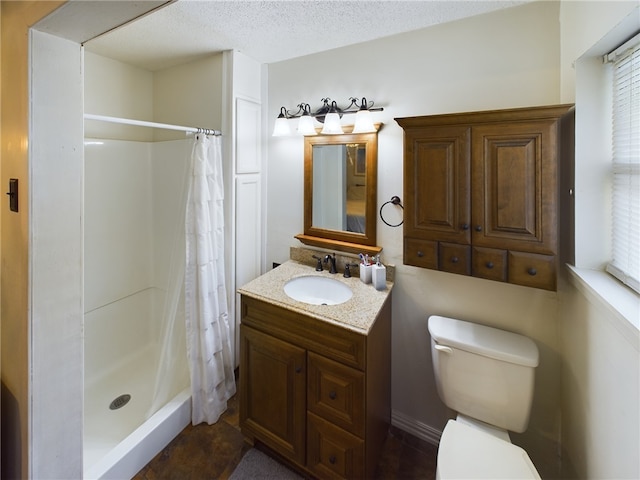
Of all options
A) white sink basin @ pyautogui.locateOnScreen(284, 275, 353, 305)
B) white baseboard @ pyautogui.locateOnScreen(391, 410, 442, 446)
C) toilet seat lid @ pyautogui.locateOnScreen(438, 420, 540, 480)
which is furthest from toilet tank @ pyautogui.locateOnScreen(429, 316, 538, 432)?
white sink basin @ pyautogui.locateOnScreen(284, 275, 353, 305)

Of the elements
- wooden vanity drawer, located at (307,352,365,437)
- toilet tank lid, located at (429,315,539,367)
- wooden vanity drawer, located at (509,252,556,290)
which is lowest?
wooden vanity drawer, located at (307,352,365,437)

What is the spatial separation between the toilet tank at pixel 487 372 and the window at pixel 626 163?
1.65ft

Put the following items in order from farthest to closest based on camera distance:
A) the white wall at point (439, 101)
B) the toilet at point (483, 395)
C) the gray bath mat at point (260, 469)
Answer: the gray bath mat at point (260, 469) → the white wall at point (439, 101) → the toilet at point (483, 395)

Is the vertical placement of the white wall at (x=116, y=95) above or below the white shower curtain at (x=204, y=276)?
above

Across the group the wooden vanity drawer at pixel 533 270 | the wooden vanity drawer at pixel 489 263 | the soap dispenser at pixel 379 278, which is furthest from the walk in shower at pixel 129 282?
the wooden vanity drawer at pixel 533 270

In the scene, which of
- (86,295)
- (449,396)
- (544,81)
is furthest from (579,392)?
(86,295)

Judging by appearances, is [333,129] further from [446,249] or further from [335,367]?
[335,367]

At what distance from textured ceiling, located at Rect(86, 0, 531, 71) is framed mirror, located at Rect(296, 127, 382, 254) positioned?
555 mm

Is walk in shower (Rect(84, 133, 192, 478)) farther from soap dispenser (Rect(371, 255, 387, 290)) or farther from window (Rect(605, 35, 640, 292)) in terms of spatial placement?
window (Rect(605, 35, 640, 292))

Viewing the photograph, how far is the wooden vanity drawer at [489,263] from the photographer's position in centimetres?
131

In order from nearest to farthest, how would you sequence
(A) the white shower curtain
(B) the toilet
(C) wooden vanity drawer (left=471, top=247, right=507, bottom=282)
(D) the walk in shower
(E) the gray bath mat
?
Answer: (B) the toilet, (C) wooden vanity drawer (left=471, top=247, right=507, bottom=282), (E) the gray bath mat, (A) the white shower curtain, (D) the walk in shower

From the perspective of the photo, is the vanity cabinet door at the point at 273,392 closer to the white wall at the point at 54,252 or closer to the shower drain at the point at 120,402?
the white wall at the point at 54,252

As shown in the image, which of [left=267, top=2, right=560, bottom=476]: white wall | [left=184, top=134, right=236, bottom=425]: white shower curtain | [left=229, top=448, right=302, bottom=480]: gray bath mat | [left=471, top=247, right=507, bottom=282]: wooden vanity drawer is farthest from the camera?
[left=184, top=134, right=236, bottom=425]: white shower curtain

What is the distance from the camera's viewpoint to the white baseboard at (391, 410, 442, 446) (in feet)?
5.78
